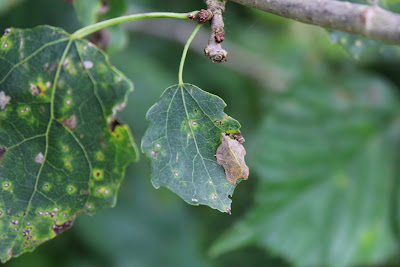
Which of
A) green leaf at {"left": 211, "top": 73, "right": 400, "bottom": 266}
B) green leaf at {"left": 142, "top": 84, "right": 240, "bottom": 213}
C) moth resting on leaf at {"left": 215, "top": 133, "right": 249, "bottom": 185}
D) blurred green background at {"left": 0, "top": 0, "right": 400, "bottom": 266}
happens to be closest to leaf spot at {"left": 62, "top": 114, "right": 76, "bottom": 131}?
green leaf at {"left": 142, "top": 84, "right": 240, "bottom": 213}

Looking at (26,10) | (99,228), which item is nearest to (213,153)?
(99,228)

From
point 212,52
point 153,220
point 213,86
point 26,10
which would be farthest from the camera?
point 213,86

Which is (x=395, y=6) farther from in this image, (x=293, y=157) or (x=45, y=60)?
(x=45, y=60)

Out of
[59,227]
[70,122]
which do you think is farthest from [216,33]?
[59,227]

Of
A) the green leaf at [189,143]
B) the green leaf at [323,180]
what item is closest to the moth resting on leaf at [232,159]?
the green leaf at [189,143]

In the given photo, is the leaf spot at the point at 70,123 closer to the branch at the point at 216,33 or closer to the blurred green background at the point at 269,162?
the branch at the point at 216,33

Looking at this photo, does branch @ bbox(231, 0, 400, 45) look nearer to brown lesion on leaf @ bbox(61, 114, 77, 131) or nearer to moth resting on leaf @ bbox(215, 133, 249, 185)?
moth resting on leaf @ bbox(215, 133, 249, 185)

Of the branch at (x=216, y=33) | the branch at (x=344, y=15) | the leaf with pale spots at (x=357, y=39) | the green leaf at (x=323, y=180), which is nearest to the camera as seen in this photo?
the branch at (x=344, y=15)
